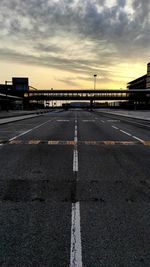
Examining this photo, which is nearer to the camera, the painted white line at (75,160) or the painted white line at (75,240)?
the painted white line at (75,240)

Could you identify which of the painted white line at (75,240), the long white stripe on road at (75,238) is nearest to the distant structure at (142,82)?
the long white stripe on road at (75,238)

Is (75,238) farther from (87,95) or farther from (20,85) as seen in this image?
(20,85)

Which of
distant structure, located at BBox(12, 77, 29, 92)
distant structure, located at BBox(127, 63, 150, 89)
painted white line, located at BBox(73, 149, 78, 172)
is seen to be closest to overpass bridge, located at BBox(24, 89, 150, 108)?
distant structure, located at BBox(127, 63, 150, 89)

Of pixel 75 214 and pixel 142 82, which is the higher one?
pixel 142 82

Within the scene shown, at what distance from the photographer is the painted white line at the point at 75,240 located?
2876 mm

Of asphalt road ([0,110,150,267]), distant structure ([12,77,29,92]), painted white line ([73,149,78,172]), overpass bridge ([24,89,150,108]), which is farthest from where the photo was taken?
distant structure ([12,77,29,92])

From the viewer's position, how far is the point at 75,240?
3318 millimetres

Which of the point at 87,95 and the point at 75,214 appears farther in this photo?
the point at 87,95

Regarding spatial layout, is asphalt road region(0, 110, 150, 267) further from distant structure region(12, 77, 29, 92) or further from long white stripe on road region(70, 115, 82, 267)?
distant structure region(12, 77, 29, 92)

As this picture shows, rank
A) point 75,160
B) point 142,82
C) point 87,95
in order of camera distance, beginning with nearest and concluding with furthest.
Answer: point 75,160
point 87,95
point 142,82

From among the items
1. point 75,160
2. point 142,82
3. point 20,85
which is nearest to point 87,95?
point 142,82

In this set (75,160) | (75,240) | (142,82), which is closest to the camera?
(75,240)

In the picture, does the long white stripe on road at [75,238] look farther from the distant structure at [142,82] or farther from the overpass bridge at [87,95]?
the distant structure at [142,82]

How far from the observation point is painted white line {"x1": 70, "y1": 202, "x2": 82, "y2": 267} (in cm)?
288
